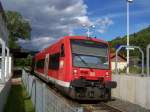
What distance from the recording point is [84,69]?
68.3ft

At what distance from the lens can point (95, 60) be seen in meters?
21.4

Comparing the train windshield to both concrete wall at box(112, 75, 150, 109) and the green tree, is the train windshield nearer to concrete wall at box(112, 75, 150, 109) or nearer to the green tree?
concrete wall at box(112, 75, 150, 109)

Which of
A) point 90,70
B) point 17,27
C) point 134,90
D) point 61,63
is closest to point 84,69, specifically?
point 90,70

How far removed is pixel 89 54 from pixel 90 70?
86cm

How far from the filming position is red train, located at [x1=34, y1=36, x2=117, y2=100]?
20172mm

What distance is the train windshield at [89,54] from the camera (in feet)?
68.6

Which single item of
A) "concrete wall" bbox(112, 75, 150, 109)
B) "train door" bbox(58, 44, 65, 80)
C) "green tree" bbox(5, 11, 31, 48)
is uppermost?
"green tree" bbox(5, 11, 31, 48)

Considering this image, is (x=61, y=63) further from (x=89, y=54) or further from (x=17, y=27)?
(x=17, y=27)

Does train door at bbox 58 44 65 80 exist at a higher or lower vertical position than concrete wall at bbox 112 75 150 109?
higher

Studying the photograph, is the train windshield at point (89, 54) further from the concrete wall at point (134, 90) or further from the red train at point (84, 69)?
the concrete wall at point (134, 90)

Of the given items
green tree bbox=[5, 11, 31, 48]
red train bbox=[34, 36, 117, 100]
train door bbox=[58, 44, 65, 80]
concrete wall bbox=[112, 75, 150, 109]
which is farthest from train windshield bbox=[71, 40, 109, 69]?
green tree bbox=[5, 11, 31, 48]

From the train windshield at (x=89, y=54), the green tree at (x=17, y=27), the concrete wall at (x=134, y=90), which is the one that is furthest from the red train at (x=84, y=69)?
the green tree at (x=17, y=27)

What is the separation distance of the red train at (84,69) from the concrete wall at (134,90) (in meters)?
0.94

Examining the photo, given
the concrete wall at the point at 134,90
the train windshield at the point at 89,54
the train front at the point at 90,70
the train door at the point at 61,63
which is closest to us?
the concrete wall at the point at 134,90
